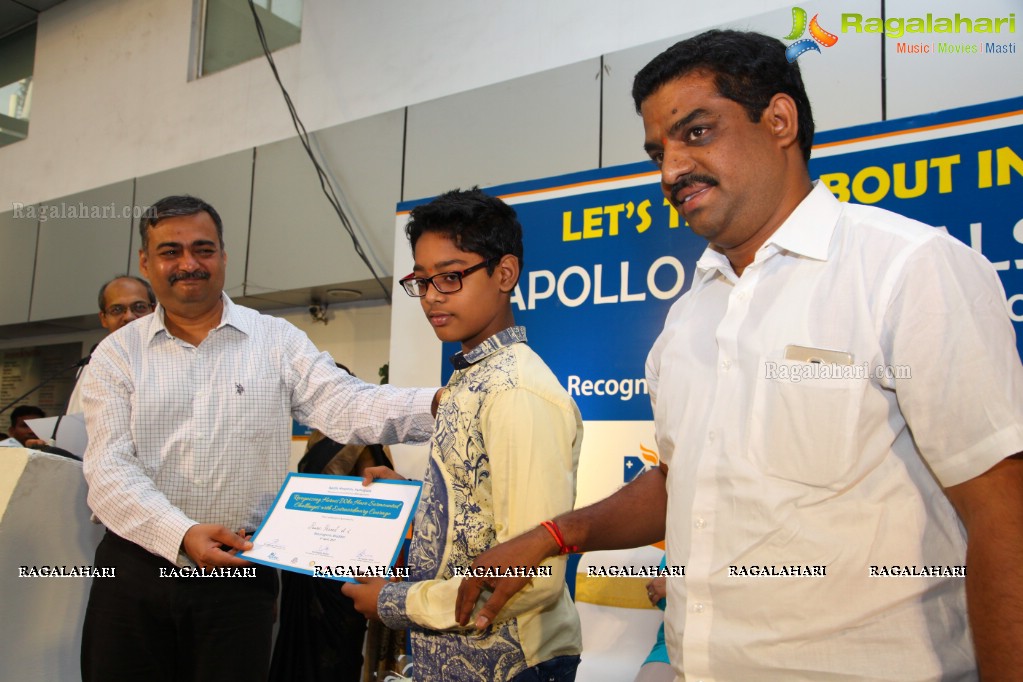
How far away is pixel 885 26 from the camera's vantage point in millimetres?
3309

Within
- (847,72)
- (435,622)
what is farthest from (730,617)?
(847,72)

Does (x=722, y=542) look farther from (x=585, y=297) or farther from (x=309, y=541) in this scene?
(x=585, y=297)

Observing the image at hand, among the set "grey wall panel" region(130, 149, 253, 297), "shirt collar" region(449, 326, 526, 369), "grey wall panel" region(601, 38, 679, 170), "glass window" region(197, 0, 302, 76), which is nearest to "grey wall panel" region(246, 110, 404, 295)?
"grey wall panel" region(130, 149, 253, 297)

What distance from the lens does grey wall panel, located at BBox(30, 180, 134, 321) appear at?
245 inches

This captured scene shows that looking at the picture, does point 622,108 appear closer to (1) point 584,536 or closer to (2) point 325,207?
(2) point 325,207

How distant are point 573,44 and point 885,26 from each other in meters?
1.71

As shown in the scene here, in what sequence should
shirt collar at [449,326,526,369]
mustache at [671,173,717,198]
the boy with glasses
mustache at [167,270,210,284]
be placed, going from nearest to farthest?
mustache at [671,173,717,198], the boy with glasses, shirt collar at [449,326,526,369], mustache at [167,270,210,284]

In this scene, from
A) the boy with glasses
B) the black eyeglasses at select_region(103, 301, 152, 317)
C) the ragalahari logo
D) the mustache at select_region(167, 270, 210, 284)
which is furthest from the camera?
the ragalahari logo

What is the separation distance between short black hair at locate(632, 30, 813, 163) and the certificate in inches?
39.2

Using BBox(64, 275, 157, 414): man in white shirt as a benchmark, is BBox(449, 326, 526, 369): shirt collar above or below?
below

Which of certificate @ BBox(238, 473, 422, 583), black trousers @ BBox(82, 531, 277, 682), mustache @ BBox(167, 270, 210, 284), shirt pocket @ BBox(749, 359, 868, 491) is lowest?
black trousers @ BBox(82, 531, 277, 682)

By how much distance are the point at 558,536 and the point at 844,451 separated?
0.44 meters

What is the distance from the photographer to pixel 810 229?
3.32 feet

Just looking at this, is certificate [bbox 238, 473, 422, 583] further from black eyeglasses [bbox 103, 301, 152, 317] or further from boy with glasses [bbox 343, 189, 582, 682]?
black eyeglasses [bbox 103, 301, 152, 317]
